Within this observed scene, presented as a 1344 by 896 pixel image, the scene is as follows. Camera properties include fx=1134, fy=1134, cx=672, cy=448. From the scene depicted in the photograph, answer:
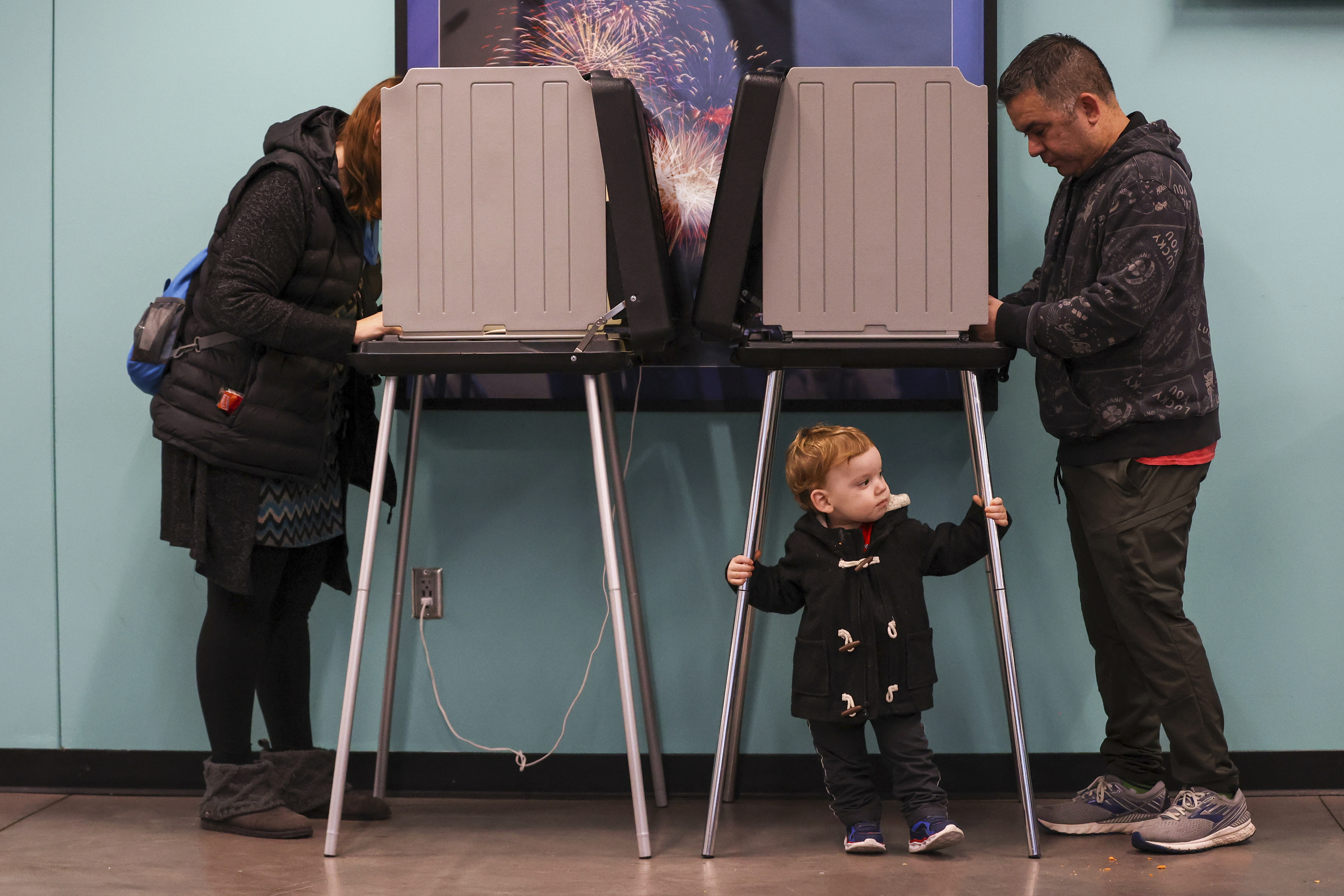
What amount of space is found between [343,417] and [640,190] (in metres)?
0.73

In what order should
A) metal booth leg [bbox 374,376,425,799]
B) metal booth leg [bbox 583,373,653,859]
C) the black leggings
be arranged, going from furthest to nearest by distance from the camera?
1. metal booth leg [bbox 374,376,425,799]
2. the black leggings
3. metal booth leg [bbox 583,373,653,859]

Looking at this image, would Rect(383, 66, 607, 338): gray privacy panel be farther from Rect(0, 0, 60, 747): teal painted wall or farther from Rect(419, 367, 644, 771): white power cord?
Rect(0, 0, 60, 747): teal painted wall

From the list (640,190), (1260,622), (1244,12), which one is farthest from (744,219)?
(1260,622)

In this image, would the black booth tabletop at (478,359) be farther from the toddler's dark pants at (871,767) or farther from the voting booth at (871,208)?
the toddler's dark pants at (871,767)

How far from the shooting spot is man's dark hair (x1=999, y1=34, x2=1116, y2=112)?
1.88m

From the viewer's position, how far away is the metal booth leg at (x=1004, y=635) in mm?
1824

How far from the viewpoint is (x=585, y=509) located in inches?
90.5

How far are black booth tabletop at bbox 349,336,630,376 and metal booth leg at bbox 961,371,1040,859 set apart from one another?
1.95ft

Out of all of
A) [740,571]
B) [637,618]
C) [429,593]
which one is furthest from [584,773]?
[740,571]

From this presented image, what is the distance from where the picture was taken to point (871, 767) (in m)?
1.95

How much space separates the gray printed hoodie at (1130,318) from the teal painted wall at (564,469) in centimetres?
32

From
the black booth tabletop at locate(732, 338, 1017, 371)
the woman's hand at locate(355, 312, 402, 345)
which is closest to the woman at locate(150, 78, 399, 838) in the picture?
the woman's hand at locate(355, 312, 402, 345)

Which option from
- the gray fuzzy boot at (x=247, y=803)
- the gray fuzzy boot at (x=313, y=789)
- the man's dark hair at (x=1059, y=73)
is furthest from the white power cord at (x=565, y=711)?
the man's dark hair at (x=1059, y=73)

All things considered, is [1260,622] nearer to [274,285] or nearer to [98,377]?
[274,285]
